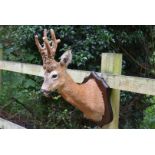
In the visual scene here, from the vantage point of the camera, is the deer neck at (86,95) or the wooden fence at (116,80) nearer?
the wooden fence at (116,80)

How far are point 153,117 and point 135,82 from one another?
1.15 meters

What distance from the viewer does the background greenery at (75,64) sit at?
444 centimetres

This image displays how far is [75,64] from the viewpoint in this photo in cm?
442

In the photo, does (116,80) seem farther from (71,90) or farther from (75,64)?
(75,64)

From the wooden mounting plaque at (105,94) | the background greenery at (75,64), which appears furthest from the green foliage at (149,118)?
the wooden mounting plaque at (105,94)

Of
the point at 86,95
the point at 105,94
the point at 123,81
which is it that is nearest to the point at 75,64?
the point at 86,95

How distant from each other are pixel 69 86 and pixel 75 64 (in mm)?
621

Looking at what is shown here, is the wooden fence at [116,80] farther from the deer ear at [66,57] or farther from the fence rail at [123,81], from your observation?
the deer ear at [66,57]

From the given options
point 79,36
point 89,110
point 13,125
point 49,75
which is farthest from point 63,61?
point 13,125

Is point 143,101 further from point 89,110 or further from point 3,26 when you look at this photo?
point 3,26

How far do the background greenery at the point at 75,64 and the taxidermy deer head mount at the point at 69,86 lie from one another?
0.45 m

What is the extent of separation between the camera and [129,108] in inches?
184

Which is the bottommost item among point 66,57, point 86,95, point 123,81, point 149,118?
point 149,118

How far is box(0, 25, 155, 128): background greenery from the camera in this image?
4.44 m
